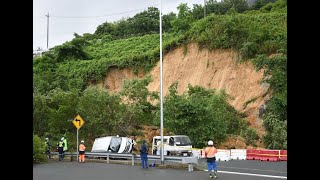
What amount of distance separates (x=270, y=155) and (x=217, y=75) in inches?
1036

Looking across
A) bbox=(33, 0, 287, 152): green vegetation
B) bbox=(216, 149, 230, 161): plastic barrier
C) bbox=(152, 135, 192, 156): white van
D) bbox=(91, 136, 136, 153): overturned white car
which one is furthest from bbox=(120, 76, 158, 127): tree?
bbox=(216, 149, 230, 161): plastic barrier

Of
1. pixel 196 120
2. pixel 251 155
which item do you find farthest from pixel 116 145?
pixel 251 155

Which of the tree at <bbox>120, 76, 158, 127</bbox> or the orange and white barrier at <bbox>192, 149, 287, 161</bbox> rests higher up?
the tree at <bbox>120, 76, 158, 127</bbox>

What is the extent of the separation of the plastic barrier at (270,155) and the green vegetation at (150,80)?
839 centimetres

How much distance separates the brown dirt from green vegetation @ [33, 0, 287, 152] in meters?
1.13

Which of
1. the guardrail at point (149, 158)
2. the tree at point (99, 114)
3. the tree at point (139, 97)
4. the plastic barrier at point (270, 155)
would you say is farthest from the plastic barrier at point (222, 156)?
the tree at point (139, 97)

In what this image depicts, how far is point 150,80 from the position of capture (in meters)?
50.7

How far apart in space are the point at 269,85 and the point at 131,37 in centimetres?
3600

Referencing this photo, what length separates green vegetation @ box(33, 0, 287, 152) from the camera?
38594 mm

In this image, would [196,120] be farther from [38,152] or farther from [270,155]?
[38,152]

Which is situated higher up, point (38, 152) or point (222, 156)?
point (38, 152)

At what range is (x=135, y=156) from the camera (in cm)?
2606

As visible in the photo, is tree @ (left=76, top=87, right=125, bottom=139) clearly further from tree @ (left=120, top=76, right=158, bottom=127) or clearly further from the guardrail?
the guardrail
